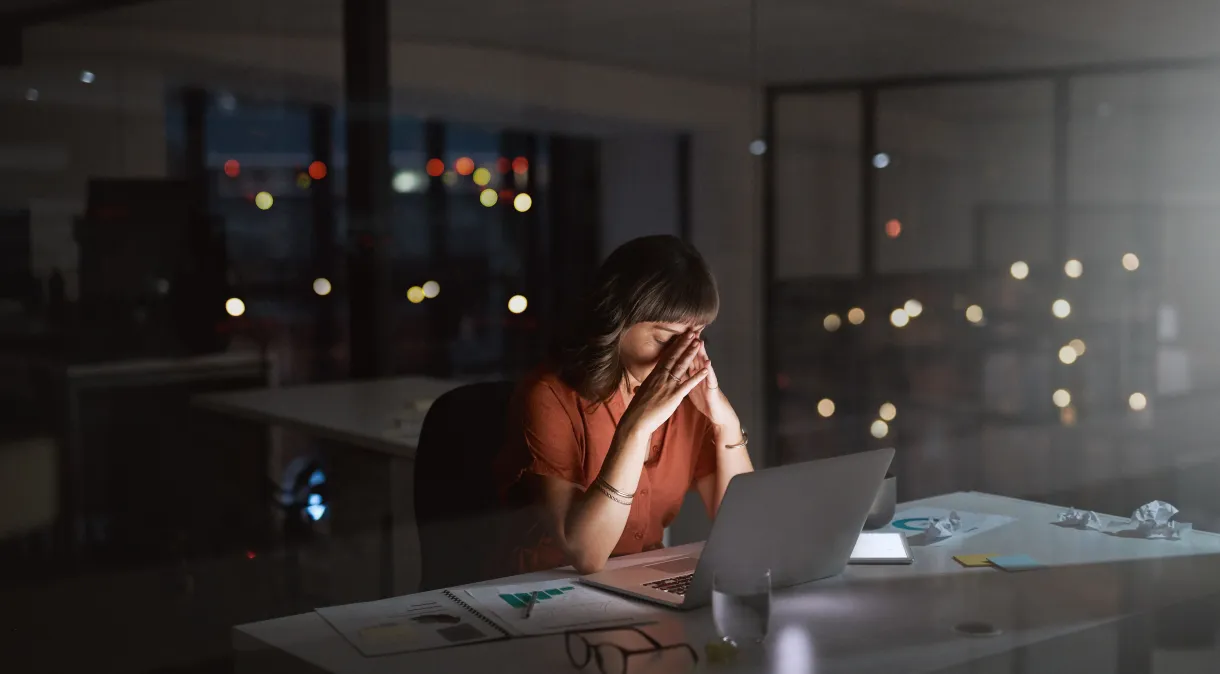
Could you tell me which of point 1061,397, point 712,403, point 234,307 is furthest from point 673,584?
point 1061,397

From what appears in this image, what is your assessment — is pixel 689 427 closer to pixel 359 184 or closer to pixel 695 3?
pixel 359 184

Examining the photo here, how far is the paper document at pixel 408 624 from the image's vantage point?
1348 millimetres

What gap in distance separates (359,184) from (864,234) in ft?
8.38

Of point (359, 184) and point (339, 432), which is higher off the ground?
point (359, 184)

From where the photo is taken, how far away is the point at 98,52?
11.2 feet

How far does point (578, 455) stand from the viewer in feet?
6.27

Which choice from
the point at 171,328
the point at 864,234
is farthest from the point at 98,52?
the point at 864,234

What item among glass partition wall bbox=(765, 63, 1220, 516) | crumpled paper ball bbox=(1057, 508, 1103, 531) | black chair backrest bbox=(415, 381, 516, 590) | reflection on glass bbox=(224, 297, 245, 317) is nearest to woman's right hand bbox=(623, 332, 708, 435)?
black chair backrest bbox=(415, 381, 516, 590)

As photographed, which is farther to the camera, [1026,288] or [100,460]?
[1026,288]

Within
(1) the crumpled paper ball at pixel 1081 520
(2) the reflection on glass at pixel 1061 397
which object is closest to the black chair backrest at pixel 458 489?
(1) the crumpled paper ball at pixel 1081 520

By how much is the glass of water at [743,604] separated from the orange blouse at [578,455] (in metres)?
0.47

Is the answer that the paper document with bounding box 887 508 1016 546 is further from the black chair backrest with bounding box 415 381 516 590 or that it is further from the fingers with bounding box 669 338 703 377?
the black chair backrest with bounding box 415 381 516 590

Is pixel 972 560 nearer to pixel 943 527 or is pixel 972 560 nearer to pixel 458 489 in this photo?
pixel 943 527

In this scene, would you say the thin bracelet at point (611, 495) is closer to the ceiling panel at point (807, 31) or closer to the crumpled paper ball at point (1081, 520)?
the crumpled paper ball at point (1081, 520)
